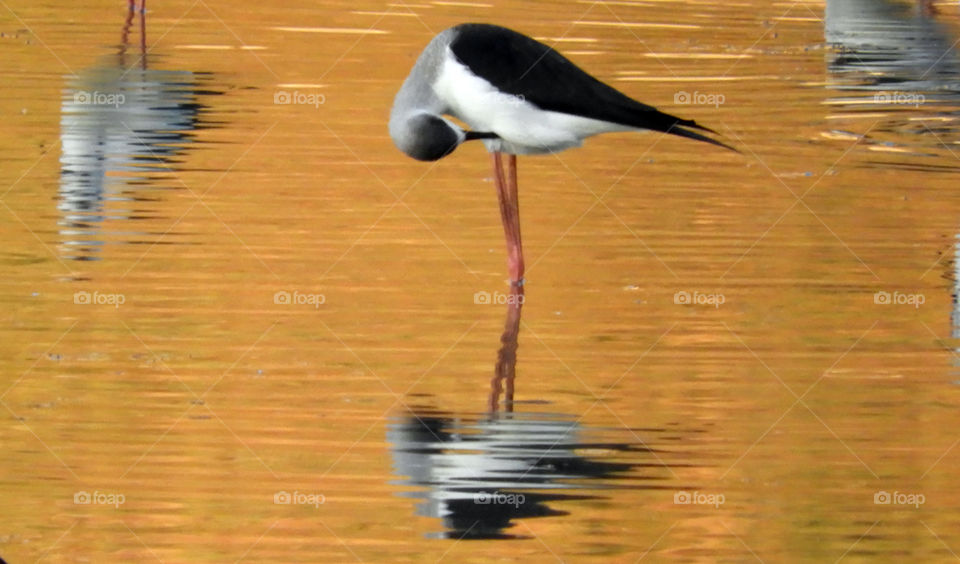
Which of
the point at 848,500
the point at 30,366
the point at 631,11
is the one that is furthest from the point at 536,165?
the point at 631,11

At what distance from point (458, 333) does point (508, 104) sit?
124 centimetres

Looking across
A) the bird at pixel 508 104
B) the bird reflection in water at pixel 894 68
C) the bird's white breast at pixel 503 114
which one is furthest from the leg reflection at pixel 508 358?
the bird reflection in water at pixel 894 68

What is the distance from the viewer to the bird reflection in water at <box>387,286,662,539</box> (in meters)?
5.57

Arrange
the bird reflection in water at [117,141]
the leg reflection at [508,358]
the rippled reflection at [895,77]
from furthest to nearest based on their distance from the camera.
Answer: the rippled reflection at [895,77] < the bird reflection in water at [117,141] < the leg reflection at [508,358]

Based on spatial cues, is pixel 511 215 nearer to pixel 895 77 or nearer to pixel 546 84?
pixel 546 84

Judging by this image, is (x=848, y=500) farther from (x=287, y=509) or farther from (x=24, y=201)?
(x=24, y=201)

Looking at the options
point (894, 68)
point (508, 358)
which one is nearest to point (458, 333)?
point (508, 358)

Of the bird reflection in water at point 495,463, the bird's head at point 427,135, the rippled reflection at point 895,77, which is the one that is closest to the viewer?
the bird reflection in water at point 495,463

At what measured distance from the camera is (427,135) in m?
8.43

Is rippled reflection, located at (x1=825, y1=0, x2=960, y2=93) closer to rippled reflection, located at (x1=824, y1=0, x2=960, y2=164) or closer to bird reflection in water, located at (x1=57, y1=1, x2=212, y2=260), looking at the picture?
rippled reflection, located at (x1=824, y1=0, x2=960, y2=164)

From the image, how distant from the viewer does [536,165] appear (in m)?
11.0

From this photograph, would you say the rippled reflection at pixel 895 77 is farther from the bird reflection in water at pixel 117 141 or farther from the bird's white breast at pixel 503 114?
the bird reflection in water at pixel 117 141

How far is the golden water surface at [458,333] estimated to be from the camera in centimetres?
560

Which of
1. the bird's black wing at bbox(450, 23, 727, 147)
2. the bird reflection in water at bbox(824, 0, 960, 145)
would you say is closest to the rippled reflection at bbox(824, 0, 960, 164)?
the bird reflection in water at bbox(824, 0, 960, 145)
